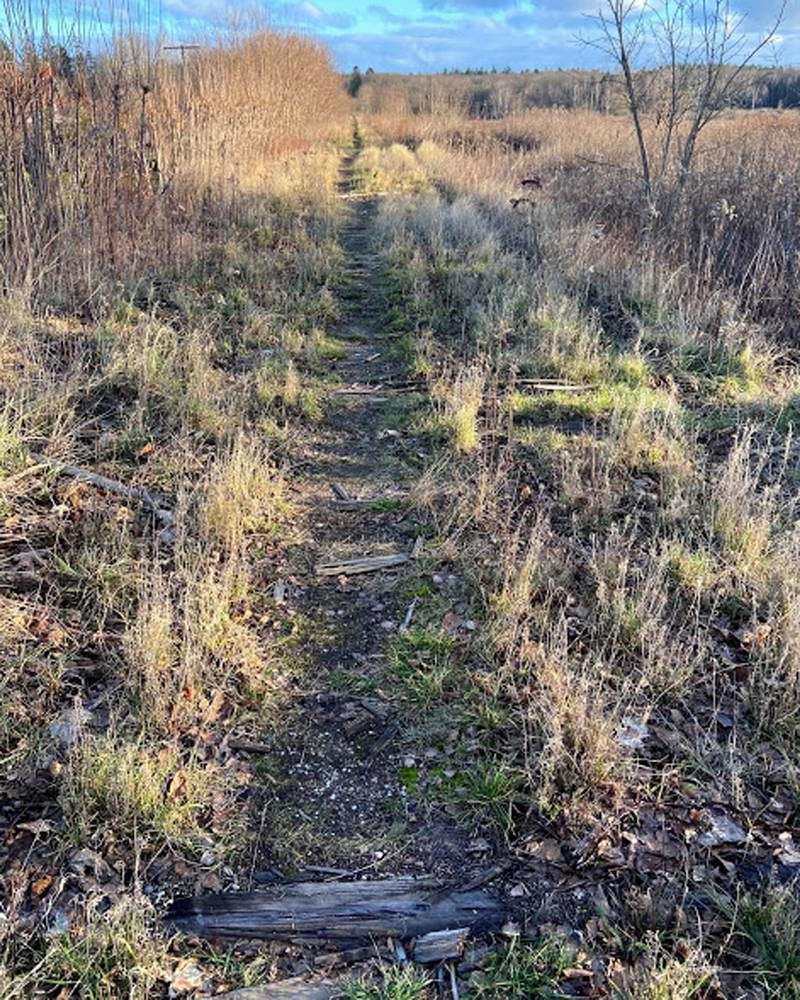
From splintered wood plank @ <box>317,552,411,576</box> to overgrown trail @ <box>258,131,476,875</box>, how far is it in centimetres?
2

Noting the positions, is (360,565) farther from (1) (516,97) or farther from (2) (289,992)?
(1) (516,97)

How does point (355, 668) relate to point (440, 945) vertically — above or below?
above

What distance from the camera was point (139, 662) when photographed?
2658 mm

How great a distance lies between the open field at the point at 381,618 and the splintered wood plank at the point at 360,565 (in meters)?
0.04

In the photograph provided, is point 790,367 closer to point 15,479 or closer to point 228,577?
point 228,577

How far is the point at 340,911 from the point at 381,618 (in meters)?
1.36

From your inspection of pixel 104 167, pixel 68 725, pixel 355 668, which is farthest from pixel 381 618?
pixel 104 167

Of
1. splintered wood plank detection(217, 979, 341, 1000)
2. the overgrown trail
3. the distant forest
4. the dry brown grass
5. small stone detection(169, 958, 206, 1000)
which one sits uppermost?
the distant forest

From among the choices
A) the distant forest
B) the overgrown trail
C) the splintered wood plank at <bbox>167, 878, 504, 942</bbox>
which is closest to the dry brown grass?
the overgrown trail

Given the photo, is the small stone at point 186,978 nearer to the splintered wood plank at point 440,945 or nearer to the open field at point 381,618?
the open field at point 381,618

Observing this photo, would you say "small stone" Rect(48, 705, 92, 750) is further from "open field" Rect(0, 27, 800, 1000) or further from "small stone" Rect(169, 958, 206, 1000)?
"small stone" Rect(169, 958, 206, 1000)

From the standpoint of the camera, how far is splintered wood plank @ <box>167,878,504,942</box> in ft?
6.59

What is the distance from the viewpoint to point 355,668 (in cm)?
297

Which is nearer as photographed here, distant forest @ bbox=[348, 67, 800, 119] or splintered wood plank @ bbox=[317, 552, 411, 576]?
splintered wood plank @ bbox=[317, 552, 411, 576]
